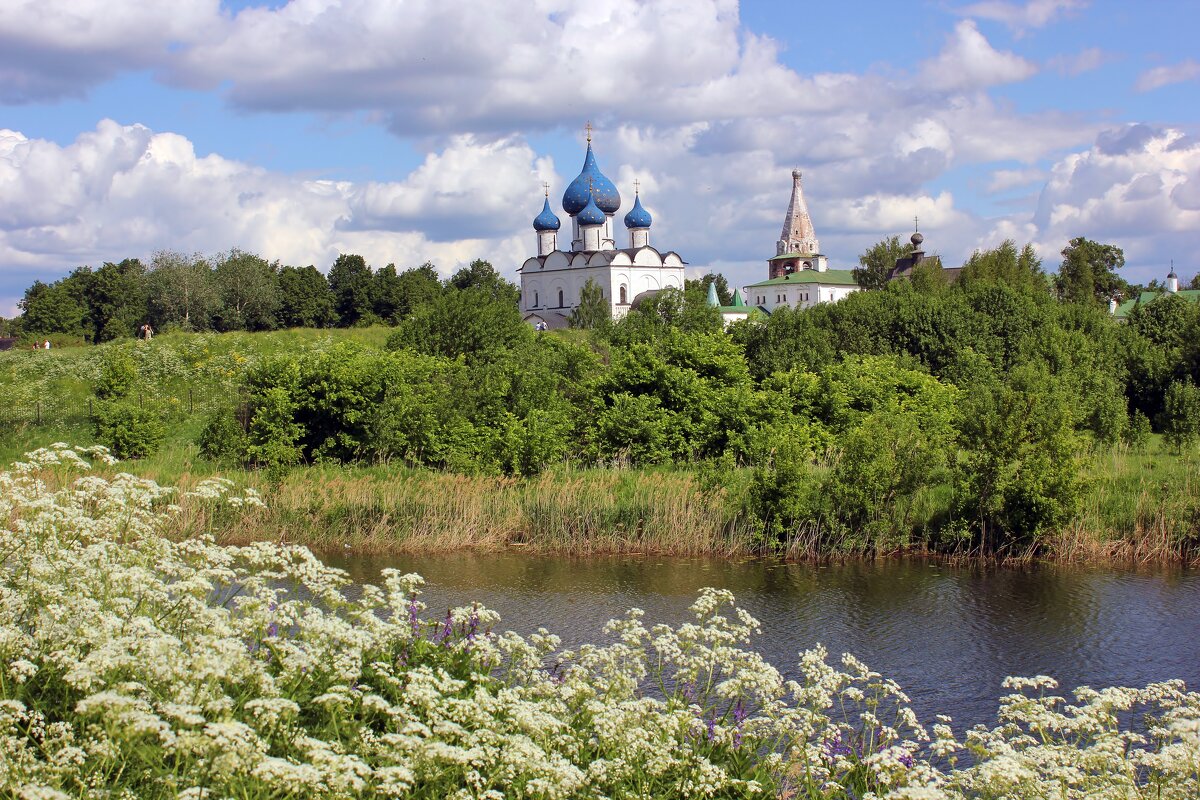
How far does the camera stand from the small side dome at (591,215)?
286ft

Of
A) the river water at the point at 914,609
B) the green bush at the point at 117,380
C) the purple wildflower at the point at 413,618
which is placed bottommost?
the river water at the point at 914,609

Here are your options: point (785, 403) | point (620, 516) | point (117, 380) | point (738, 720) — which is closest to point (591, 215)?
point (117, 380)

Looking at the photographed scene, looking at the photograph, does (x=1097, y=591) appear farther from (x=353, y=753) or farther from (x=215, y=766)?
(x=215, y=766)

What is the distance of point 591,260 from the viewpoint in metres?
85.2

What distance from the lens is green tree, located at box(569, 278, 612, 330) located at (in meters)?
76.3

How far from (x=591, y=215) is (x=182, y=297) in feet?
107

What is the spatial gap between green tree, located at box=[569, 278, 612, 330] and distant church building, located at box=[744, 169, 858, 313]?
31864 millimetres

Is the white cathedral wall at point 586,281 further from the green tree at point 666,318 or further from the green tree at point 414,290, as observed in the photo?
the green tree at point 666,318

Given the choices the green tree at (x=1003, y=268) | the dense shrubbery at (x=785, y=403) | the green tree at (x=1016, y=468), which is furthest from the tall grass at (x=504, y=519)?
the green tree at (x=1003, y=268)

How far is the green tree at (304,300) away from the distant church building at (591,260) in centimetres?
1434

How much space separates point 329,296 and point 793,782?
2954 inches

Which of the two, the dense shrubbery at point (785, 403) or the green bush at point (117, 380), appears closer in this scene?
the dense shrubbery at point (785, 403)

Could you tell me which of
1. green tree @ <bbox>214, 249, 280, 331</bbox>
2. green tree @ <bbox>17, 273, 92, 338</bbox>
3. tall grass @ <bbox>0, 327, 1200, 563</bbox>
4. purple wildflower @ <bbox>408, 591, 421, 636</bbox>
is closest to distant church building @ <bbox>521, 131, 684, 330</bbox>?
green tree @ <bbox>214, 249, 280, 331</bbox>

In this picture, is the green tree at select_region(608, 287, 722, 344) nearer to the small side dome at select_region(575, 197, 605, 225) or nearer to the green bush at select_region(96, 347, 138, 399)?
the green bush at select_region(96, 347, 138, 399)
